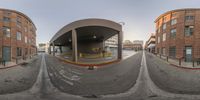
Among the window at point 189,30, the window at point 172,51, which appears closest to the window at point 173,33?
the window at point 172,51

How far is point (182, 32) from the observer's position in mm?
21016

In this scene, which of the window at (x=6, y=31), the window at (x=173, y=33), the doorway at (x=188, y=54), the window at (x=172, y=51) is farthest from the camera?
the window at (x=173, y=33)

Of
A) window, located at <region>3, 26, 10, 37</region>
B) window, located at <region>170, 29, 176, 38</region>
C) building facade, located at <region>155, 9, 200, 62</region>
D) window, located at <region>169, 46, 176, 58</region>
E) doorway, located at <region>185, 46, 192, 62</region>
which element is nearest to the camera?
building facade, located at <region>155, 9, 200, 62</region>

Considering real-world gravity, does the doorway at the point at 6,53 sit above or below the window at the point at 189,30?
below

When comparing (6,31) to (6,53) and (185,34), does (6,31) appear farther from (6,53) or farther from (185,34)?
(185,34)

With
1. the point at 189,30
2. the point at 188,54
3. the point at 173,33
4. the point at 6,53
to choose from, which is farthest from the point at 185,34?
the point at 6,53

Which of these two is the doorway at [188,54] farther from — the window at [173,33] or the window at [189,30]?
the window at [173,33]

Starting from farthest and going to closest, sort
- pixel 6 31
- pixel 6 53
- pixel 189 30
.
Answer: pixel 6 31
pixel 6 53
pixel 189 30

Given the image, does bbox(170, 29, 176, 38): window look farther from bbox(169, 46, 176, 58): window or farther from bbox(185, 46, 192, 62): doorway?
bbox(185, 46, 192, 62): doorway

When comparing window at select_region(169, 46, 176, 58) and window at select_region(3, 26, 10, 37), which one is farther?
window at select_region(169, 46, 176, 58)

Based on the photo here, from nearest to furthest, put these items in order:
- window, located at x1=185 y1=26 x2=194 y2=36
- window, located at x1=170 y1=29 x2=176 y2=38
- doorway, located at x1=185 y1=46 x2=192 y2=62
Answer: doorway, located at x1=185 y1=46 x2=192 y2=62 < window, located at x1=185 y1=26 x2=194 y2=36 < window, located at x1=170 y1=29 x2=176 y2=38

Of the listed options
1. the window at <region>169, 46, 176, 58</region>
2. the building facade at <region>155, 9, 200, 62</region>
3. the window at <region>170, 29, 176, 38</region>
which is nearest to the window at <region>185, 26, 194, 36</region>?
the building facade at <region>155, 9, 200, 62</region>

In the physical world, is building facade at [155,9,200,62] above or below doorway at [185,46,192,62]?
above

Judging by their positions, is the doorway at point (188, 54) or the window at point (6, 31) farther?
the window at point (6, 31)
